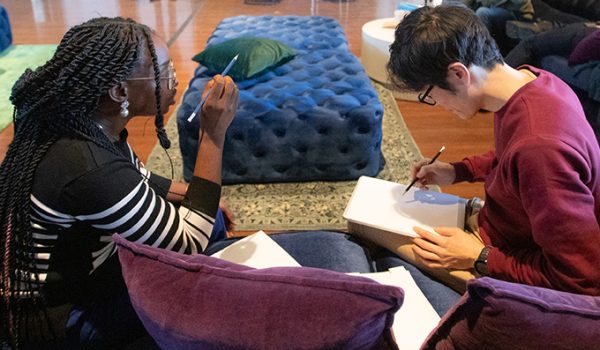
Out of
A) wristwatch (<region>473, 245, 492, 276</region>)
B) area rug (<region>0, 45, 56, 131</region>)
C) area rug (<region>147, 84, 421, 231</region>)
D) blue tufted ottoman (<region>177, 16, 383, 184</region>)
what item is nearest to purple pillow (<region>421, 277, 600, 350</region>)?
wristwatch (<region>473, 245, 492, 276</region>)

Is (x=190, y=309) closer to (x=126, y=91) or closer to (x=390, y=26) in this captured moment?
(x=126, y=91)

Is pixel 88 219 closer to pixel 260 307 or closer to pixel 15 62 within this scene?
pixel 260 307

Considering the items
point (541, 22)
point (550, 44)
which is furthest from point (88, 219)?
point (541, 22)

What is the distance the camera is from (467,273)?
1.31 m

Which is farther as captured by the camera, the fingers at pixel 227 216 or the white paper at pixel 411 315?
the fingers at pixel 227 216

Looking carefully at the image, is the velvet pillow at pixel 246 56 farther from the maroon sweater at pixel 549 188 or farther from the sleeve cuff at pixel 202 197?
the maroon sweater at pixel 549 188

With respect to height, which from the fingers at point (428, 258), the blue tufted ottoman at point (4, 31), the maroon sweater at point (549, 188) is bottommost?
the blue tufted ottoman at point (4, 31)

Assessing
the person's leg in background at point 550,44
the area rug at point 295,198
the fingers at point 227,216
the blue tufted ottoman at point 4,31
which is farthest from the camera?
the blue tufted ottoman at point 4,31

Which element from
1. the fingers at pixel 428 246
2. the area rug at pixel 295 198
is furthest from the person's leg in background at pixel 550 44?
the fingers at pixel 428 246

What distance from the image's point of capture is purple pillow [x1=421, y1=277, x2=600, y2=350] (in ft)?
2.22

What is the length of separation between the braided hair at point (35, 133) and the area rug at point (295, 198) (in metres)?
1.20

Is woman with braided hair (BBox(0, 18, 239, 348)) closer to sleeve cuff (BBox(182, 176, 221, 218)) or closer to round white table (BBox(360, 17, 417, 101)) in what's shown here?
sleeve cuff (BBox(182, 176, 221, 218))

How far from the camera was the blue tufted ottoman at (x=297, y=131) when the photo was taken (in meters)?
2.43

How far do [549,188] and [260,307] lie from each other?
2.04 feet
